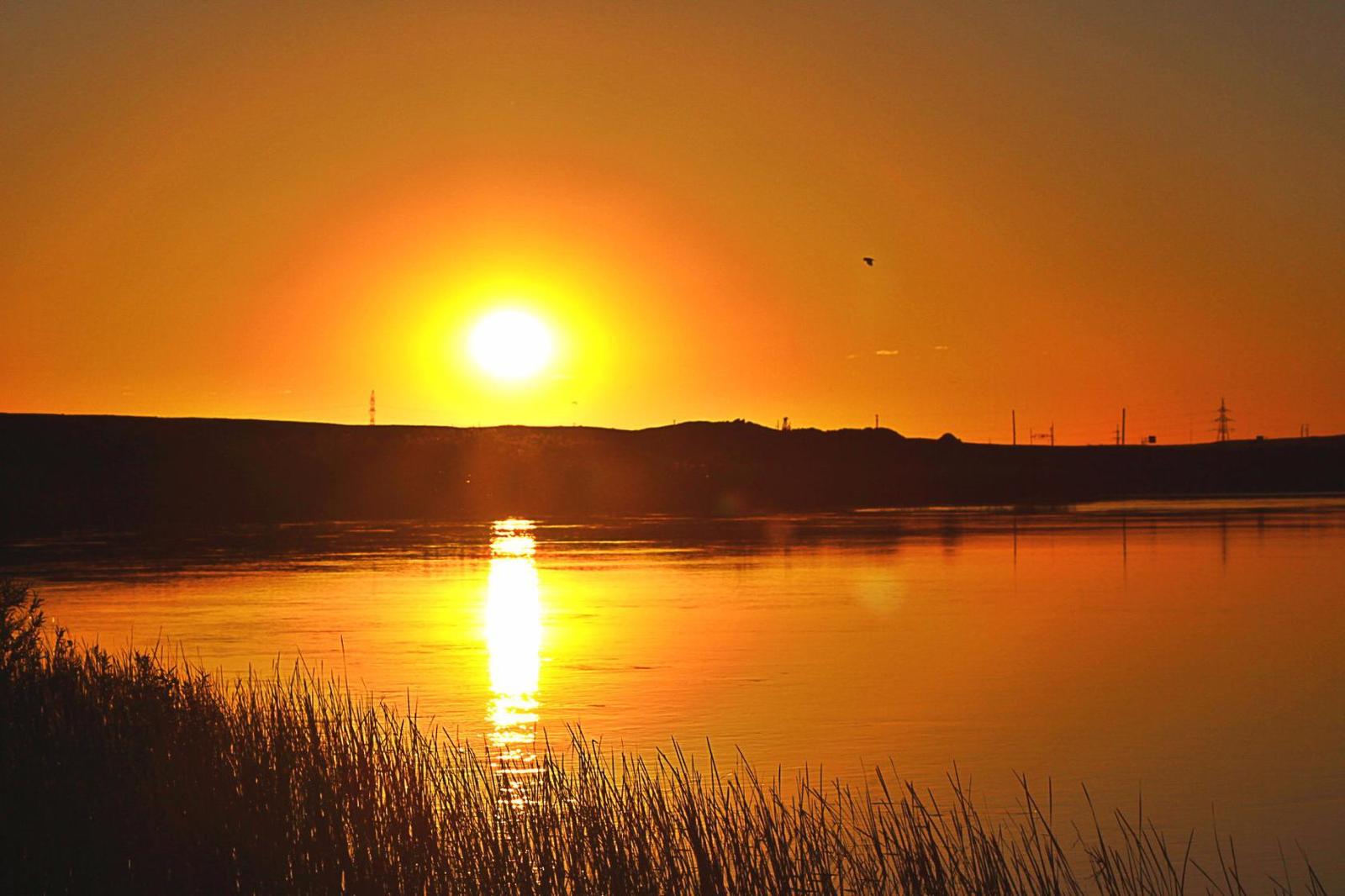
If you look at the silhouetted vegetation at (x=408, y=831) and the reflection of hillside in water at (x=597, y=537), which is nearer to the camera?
the silhouetted vegetation at (x=408, y=831)

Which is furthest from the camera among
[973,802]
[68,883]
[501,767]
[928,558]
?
[928,558]

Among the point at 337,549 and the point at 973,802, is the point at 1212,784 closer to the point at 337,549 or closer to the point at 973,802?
the point at 973,802

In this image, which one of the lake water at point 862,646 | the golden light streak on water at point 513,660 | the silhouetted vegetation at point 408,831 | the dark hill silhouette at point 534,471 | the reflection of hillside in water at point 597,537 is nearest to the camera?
the silhouetted vegetation at point 408,831

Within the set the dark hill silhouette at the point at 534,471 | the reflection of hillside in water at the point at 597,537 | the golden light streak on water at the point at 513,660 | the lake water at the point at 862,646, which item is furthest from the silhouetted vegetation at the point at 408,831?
the dark hill silhouette at the point at 534,471

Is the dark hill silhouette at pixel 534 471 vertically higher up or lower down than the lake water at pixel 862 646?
higher up

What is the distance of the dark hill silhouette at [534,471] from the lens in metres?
122

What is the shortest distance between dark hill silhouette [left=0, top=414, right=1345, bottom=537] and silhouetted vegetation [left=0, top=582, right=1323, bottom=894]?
270 ft

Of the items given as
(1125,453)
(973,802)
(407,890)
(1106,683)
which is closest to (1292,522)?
(1106,683)

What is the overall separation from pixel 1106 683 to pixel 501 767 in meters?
12.6

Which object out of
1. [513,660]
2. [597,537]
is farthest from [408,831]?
[597,537]

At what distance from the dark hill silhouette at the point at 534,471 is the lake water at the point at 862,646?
1964 inches

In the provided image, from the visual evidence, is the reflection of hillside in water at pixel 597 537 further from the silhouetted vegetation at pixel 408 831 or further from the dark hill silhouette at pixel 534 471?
the silhouetted vegetation at pixel 408 831

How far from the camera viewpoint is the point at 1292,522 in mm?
81438

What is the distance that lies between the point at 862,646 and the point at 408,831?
20.0m
